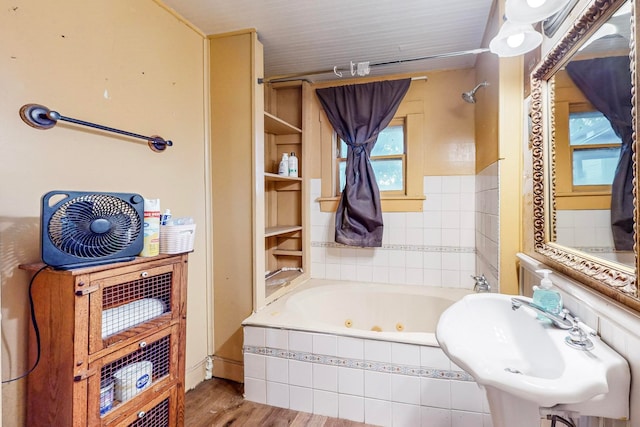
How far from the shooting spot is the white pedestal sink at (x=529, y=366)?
2.15 feet

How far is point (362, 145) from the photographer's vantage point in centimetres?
252

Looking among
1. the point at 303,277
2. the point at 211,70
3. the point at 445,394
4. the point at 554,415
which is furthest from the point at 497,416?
the point at 211,70

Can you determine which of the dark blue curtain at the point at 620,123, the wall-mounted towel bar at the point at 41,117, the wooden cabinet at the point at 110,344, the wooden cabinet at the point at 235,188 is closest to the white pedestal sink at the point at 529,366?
the dark blue curtain at the point at 620,123

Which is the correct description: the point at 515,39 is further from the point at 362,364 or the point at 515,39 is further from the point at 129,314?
the point at 129,314

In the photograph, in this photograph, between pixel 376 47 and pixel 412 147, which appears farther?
pixel 412 147

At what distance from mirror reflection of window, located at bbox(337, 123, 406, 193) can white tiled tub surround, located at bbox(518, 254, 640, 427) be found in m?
1.64

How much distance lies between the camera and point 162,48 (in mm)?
1686

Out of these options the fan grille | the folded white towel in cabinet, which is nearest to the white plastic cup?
the folded white towel in cabinet

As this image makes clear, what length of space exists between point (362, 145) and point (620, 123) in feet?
5.88

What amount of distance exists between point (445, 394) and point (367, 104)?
6.73ft

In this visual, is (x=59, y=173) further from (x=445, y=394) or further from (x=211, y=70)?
(x=445, y=394)

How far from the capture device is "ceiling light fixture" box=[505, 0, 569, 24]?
3.27ft

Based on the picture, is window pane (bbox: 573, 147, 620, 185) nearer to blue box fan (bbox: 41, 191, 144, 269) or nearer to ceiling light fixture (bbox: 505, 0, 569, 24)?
ceiling light fixture (bbox: 505, 0, 569, 24)

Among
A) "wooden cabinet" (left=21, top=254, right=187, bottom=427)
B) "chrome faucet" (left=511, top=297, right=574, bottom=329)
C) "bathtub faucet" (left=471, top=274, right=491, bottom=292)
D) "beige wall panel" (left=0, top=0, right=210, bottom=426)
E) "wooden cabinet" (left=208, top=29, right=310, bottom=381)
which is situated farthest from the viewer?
"wooden cabinet" (left=208, top=29, right=310, bottom=381)
